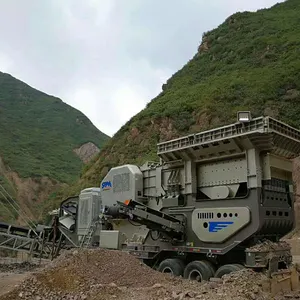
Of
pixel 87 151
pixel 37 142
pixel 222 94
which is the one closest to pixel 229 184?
pixel 222 94

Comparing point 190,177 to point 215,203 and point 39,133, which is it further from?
point 39,133

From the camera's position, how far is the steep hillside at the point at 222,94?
28.8 m

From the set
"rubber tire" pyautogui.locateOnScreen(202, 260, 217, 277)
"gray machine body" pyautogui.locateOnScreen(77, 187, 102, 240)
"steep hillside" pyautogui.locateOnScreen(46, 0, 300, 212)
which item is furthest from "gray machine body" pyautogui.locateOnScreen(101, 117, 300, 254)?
"steep hillside" pyautogui.locateOnScreen(46, 0, 300, 212)

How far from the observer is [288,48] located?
35.7 meters

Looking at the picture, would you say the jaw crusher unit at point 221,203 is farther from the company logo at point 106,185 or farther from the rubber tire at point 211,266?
the company logo at point 106,185

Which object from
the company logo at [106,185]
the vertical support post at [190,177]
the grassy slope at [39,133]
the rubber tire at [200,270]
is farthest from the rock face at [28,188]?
the rubber tire at [200,270]

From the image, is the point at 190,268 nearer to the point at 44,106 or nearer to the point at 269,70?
the point at 269,70

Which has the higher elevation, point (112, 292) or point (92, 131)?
point (92, 131)

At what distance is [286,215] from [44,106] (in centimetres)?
8648

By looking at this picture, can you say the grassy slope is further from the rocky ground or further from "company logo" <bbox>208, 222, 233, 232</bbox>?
the rocky ground

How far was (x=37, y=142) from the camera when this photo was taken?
229ft

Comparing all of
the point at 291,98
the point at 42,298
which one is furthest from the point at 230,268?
the point at 291,98

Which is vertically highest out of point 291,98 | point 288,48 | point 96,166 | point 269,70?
point 288,48

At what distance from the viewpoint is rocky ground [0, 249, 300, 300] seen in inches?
311
